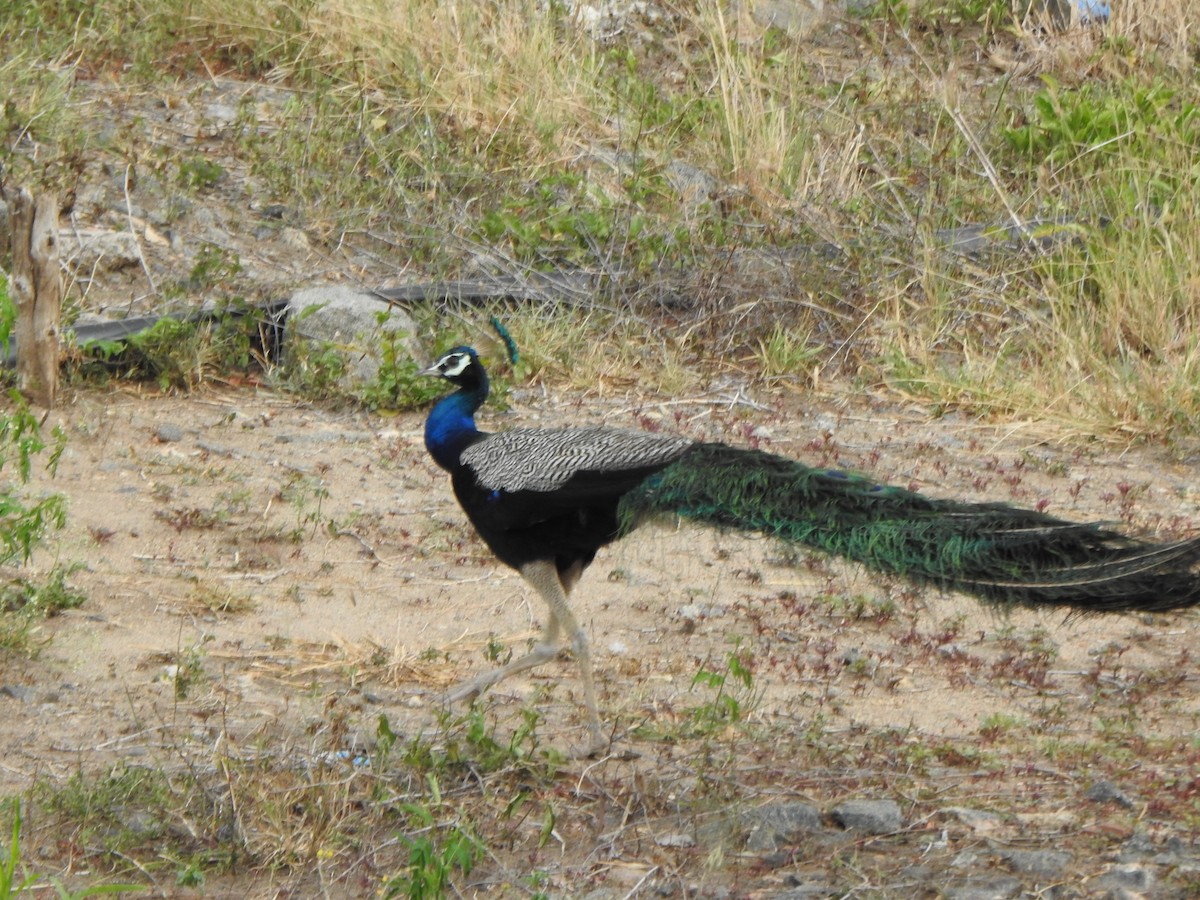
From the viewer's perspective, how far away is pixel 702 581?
511 centimetres

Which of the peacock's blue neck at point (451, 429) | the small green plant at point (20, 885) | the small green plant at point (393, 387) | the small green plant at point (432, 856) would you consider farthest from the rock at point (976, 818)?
the small green plant at point (393, 387)

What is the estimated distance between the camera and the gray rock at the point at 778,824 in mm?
3336

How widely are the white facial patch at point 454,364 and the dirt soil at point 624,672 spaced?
30.8 inches

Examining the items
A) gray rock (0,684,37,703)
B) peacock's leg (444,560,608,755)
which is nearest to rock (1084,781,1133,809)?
peacock's leg (444,560,608,755)

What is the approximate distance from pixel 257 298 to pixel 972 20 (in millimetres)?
5256

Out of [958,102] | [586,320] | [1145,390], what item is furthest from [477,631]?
[958,102]

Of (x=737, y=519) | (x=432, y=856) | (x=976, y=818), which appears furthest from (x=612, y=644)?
(x=432, y=856)

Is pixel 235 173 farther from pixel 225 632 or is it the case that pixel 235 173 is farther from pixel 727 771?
pixel 727 771

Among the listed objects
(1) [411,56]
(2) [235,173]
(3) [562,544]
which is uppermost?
(1) [411,56]

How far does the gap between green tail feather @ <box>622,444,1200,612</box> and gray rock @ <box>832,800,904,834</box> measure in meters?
0.50

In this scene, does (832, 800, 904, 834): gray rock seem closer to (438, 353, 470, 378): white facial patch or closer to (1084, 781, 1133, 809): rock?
(1084, 781, 1133, 809): rock

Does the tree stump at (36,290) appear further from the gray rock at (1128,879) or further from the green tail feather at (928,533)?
the gray rock at (1128,879)

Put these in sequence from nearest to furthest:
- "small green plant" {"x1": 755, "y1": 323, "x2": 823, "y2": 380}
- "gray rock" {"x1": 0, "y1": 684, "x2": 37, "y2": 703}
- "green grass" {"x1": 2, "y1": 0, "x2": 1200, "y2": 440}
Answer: "gray rock" {"x1": 0, "y1": 684, "x2": 37, "y2": 703}, "green grass" {"x1": 2, "y1": 0, "x2": 1200, "y2": 440}, "small green plant" {"x1": 755, "y1": 323, "x2": 823, "y2": 380}

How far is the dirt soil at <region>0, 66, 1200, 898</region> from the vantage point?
10.7 feet
